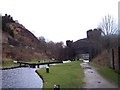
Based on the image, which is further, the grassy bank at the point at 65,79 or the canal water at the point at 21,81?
the canal water at the point at 21,81

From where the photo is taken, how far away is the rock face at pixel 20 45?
100875mm

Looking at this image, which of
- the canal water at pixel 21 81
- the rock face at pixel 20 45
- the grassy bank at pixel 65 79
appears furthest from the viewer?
the rock face at pixel 20 45

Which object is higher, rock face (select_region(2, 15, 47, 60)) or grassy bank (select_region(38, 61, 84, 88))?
rock face (select_region(2, 15, 47, 60))

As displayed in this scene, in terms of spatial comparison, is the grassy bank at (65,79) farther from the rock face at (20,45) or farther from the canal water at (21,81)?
the rock face at (20,45)

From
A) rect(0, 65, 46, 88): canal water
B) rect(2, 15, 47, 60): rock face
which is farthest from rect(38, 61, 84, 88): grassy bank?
rect(2, 15, 47, 60): rock face

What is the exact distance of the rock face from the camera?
100875mm

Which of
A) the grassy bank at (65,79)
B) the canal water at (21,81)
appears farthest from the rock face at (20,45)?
the grassy bank at (65,79)

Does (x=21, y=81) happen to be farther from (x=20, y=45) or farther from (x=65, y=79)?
(x=20, y=45)

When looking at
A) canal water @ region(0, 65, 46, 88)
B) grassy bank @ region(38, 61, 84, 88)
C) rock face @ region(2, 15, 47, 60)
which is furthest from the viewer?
rock face @ region(2, 15, 47, 60)

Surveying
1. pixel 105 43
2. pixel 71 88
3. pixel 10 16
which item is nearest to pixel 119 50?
pixel 71 88

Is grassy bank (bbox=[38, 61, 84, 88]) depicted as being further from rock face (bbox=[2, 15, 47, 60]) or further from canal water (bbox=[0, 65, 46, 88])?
rock face (bbox=[2, 15, 47, 60])

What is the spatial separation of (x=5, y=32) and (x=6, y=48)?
52.6 feet

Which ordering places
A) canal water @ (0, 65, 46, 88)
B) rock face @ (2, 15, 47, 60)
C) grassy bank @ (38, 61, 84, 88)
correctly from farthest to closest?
1. rock face @ (2, 15, 47, 60)
2. canal water @ (0, 65, 46, 88)
3. grassy bank @ (38, 61, 84, 88)

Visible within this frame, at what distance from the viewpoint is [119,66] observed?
2759 cm
